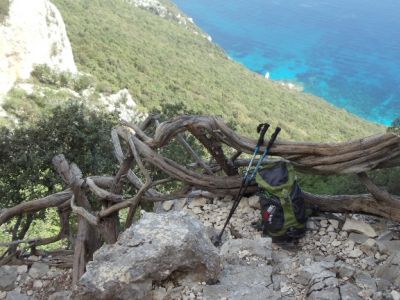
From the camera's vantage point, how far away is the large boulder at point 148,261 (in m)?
3.35

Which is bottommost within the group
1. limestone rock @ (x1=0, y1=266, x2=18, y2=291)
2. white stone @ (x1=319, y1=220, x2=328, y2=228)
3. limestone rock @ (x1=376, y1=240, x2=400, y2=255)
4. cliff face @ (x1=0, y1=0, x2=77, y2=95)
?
limestone rock @ (x1=0, y1=266, x2=18, y2=291)

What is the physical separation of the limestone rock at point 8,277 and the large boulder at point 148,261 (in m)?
1.52

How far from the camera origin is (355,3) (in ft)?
328

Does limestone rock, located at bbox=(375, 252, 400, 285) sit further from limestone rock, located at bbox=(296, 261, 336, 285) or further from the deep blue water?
the deep blue water

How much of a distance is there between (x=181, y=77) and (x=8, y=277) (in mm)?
→ 52458

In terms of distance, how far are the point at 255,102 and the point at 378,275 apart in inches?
2105

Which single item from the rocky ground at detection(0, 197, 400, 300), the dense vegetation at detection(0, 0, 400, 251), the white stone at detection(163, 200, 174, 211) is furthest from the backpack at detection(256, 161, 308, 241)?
the dense vegetation at detection(0, 0, 400, 251)

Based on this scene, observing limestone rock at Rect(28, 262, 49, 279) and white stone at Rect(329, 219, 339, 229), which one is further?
limestone rock at Rect(28, 262, 49, 279)

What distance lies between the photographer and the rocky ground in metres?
3.43

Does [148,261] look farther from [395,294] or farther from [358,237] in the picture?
[358,237]

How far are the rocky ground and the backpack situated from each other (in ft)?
0.49

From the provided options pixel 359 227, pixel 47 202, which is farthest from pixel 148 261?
pixel 47 202

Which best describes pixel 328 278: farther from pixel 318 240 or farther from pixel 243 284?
pixel 318 240

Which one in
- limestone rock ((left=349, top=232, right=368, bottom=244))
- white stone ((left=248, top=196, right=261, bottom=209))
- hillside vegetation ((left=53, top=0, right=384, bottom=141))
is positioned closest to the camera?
limestone rock ((left=349, top=232, right=368, bottom=244))
